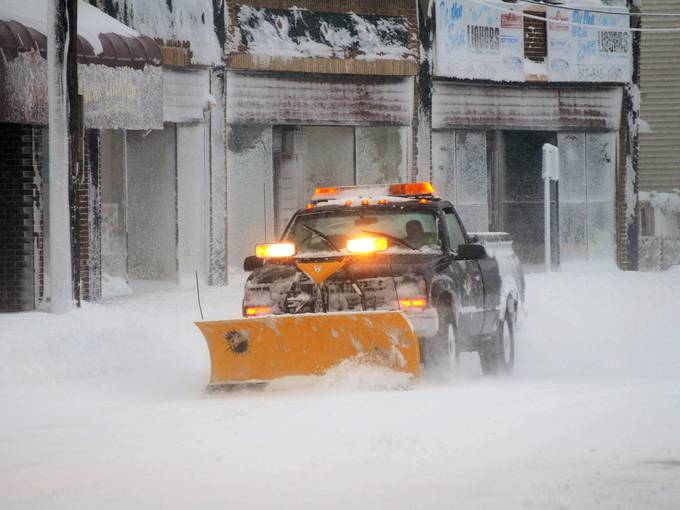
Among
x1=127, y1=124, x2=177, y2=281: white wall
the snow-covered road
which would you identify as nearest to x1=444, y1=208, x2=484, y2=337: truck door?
the snow-covered road

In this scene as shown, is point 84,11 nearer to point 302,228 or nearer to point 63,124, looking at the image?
point 63,124

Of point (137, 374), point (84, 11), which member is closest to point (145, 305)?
point (84, 11)

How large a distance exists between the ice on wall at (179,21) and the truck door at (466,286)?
35.1 feet

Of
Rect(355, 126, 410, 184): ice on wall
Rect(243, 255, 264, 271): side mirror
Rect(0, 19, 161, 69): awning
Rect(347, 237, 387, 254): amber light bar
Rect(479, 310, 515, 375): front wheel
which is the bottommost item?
Rect(479, 310, 515, 375): front wheel

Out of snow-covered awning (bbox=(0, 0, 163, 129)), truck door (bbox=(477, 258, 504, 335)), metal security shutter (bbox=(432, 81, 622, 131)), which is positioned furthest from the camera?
metal security shutter (bbox=(432, 81, 622, 131))

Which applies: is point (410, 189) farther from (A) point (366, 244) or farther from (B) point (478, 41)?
(B) point (478, 41)

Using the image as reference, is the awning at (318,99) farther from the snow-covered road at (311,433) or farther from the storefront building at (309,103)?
the snow-covered road at (311,433)

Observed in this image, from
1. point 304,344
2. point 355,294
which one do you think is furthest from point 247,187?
point 304,344

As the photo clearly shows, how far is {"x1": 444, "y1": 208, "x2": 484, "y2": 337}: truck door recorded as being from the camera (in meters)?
12.6

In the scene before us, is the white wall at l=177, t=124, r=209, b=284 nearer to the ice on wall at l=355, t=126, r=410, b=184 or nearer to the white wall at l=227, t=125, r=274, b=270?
the white wall at l=227, t=125, r=274, b=270

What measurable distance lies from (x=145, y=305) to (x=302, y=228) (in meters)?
7.40

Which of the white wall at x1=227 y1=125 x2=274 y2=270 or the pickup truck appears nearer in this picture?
the pickup truck

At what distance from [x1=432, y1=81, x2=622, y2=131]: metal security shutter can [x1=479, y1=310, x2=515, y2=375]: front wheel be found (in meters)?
13.2

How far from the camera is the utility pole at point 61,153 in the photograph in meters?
15.5
